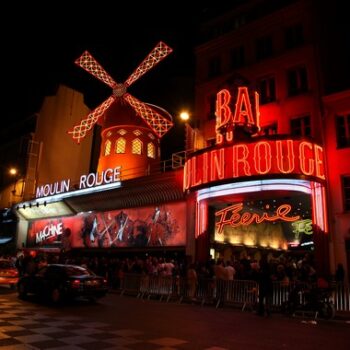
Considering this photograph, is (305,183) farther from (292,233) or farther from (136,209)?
(136,209)

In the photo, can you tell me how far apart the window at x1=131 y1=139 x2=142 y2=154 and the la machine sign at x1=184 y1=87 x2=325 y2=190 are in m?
10.3

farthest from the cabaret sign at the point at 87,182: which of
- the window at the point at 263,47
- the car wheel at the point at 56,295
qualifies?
the car wheel at the point at 56,295

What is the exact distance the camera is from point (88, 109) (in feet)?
120

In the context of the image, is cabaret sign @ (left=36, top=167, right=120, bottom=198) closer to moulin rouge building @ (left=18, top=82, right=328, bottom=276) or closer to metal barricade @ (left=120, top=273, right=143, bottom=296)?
moulin rouge building @ (left=18, top=82, right=328, bottom=276)

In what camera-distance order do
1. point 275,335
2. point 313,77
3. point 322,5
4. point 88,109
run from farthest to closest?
point 88,109
point 322,5
point 313,77
point 275,335

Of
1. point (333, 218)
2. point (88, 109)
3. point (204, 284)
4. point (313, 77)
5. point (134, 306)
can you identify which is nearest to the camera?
point (134, 306)

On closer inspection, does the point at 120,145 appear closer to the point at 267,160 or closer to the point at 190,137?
the point at 190,137

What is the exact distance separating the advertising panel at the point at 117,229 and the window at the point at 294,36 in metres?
9.39

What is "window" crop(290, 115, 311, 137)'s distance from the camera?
684 inches

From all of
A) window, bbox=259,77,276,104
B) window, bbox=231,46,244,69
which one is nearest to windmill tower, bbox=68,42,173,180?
window, bbox=231,46,244,69

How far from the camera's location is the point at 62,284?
12.2 metres

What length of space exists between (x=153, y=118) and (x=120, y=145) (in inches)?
124

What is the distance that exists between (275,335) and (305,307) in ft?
10.9

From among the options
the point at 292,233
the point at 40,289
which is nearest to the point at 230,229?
the point at 292,233
